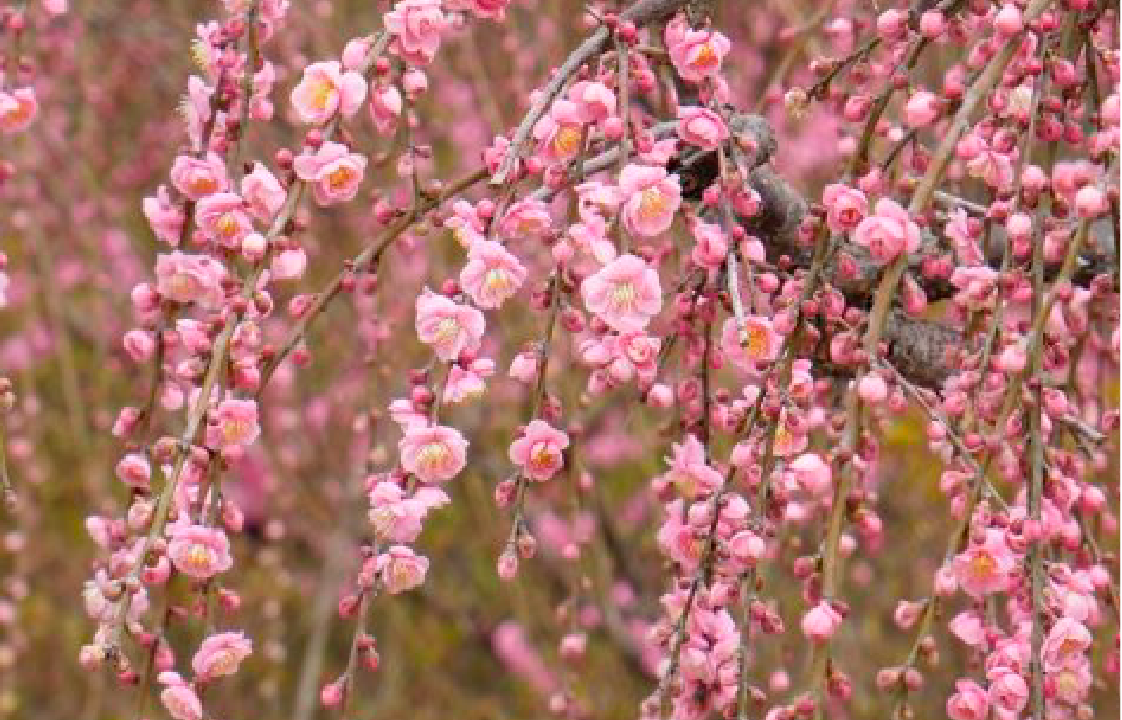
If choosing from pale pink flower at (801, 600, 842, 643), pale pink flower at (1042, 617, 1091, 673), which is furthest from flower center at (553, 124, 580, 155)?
pale pink flower at (1042, 617, 1091, 673)

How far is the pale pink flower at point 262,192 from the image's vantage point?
1.47 m

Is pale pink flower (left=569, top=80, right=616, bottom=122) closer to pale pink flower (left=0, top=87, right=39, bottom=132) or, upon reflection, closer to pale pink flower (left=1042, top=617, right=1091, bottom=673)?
pale pink flower (left=1042, top=617, right=1091, bottom=673)

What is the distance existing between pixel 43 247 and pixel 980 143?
243cm

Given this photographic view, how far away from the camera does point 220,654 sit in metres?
1.46

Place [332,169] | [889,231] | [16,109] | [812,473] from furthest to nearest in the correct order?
[16,109]
[332,169]
[812,473]
[889,231]

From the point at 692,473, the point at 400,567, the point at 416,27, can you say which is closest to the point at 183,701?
the point at 400,567

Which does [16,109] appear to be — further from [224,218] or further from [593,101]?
[593,101]

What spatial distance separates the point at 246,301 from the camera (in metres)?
1.42

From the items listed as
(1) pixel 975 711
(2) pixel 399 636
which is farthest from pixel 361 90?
(2) pixel 399 636

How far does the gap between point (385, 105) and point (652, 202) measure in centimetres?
27

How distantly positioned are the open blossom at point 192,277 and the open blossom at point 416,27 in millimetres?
228

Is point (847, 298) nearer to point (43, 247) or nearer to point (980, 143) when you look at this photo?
point (980, 143)

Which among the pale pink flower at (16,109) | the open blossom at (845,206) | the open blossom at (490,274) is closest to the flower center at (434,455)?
the open blossom at (490,274)

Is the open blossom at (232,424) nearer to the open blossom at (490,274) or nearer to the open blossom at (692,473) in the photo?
the open blossom at (490,274)
